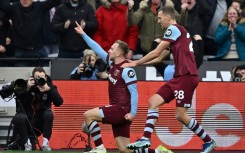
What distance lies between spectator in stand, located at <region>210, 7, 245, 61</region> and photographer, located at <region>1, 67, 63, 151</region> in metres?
3.68

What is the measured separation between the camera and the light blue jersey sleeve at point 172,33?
A: 1387cm

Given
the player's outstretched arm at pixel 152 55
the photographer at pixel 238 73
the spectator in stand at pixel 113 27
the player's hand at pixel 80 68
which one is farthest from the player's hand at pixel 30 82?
the photographer at pixel 238 73

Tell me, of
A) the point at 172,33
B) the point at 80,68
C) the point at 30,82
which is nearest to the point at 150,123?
the point at 172,33

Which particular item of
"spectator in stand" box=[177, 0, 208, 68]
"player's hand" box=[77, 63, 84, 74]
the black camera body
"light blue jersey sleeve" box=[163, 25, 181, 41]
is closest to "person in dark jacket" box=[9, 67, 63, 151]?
"player's hand" box=[77, 63, 84, 74]

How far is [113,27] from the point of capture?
17922 millimetres

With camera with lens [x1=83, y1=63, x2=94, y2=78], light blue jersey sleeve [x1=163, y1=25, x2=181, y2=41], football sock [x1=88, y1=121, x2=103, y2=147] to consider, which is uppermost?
light blue jersey sleeve [x1=163, y1=25, x2=181, y2=41]

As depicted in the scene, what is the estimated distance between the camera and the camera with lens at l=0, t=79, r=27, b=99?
15.5 m

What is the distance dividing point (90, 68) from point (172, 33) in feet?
11.1

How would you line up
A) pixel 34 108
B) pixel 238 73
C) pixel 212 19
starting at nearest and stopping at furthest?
pixel 34 108, pixel 238 73, pixel 212 19

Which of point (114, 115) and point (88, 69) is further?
point (88, 69)

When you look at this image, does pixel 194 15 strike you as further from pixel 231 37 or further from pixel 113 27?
pixel 113 27

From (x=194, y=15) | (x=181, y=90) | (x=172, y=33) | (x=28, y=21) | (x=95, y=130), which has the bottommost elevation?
(x=95, y=130)

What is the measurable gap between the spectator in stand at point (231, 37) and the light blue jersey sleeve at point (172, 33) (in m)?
3.97

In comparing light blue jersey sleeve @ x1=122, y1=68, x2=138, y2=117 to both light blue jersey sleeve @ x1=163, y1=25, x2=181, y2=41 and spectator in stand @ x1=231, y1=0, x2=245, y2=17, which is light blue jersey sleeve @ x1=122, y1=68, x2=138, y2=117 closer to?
light blue jersey sleeve @ x1=163, y1=25, x2=181, y2=41
